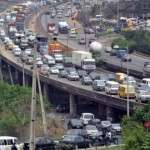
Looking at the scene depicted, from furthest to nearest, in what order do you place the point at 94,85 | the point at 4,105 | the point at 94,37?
the point at 94,37 → the point at 94,85 → the point at 4,105

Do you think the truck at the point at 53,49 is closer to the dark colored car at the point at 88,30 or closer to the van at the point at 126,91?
the dark colored car at the point at 88,30

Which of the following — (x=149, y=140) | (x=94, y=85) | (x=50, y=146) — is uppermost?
(x=149, y=140)

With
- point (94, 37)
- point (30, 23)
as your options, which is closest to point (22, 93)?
point (94, 37)

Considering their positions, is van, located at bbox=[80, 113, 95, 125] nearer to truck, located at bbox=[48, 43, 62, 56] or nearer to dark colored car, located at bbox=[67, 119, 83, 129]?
dark colored car, located at bbox=[67, 119, 83, 129]

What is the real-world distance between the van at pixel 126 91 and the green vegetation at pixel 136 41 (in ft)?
118

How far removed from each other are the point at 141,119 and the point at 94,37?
79097 millimetres

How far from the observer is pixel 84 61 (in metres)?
79.2

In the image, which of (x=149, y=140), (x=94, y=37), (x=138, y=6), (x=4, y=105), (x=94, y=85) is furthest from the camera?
(x=138, y=6)

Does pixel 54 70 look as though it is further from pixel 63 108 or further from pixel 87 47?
pixel 87 47

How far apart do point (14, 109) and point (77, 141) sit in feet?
40.9

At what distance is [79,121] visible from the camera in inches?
2207

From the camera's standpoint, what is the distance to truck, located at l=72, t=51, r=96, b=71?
79188 millimetres

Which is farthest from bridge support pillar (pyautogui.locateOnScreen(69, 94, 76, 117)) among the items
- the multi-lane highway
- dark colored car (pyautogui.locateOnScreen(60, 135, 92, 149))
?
dark colored car (pyautogui.locateOnScreen(60, 135, 92, 149))

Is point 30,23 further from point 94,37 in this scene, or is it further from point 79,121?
point 79,121
